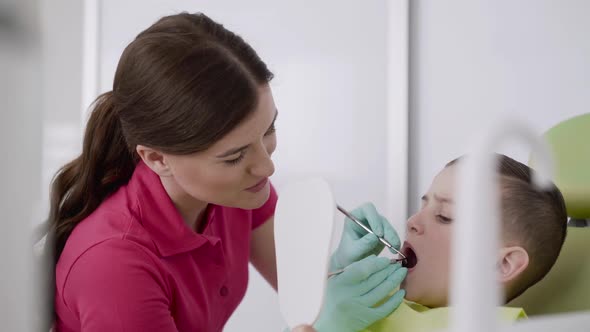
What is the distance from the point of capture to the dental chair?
4.15 ft

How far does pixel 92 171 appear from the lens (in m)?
1.26

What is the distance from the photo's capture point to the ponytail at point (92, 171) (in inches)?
49.1

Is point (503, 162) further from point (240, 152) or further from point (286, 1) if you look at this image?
point (286, 1)

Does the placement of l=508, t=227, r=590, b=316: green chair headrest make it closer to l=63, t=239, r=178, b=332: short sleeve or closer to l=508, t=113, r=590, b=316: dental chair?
→ l=508, t=113, r=590, b=316: dental chair

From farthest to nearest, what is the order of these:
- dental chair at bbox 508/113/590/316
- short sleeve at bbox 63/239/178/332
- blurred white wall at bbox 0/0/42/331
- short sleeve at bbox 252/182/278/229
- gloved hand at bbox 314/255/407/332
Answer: short sleeve at bbox 252/182/278/229 → dental chair at bbox 508/113/590/316 → gloved hand at bbox 314/255/407/332 → short sleeve at bbox 63/239/178/332 → blurred white wall at bbox 0/0/42/331

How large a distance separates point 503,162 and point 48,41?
1.15 m

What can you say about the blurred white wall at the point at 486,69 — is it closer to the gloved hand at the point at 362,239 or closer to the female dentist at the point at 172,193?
the gloved hand at the point at 362,239

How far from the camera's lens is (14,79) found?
27cm

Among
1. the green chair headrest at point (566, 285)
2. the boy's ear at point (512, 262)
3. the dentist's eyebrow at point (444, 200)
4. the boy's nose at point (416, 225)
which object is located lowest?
the green chair headrest at point (566, 285)

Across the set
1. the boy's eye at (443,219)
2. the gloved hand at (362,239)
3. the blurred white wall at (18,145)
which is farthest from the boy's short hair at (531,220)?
the blurred white wall at (18,145)

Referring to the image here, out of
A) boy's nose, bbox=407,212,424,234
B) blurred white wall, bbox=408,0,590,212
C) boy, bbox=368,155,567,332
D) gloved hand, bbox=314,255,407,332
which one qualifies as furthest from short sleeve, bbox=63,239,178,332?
blurred white wall, bbox=408,0,590,212

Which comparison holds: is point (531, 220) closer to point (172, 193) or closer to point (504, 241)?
point (504, 241)

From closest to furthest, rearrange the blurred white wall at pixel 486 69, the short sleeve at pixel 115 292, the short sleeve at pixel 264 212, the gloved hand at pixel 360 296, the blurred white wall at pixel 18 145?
the blurred white wall at pixel 18 145 < the short sleeve at pixel 115 292 < the gloved hand at pixel 360 296 < the short sleeve at pixel 264 212 < the blurred white wall at pixel 486 69

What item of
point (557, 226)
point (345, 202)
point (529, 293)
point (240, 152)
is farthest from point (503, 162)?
point (345, 202)
